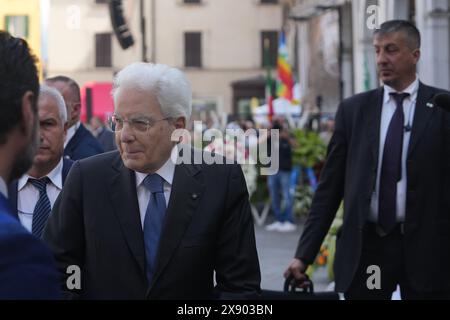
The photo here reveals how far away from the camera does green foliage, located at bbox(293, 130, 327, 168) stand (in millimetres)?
17297

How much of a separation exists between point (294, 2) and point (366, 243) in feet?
128

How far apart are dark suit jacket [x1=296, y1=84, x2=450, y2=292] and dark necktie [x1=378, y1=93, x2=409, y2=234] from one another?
0.05 m

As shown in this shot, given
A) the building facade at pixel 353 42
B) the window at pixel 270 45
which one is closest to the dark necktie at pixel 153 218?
the building facade at pixel 353 42

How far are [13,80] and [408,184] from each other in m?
3.05

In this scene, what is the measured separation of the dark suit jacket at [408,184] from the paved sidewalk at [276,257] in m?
4.50

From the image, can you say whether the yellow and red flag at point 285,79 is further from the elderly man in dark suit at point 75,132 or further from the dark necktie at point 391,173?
the dark necktie at point 391,173

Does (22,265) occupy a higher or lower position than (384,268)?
higher

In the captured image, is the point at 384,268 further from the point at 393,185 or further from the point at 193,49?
the point at 193,49

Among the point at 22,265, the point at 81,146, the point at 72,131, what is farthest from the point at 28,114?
the point at 72,131

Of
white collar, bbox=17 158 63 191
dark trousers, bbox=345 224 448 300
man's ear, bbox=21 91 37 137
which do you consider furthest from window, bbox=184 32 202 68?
man's ear, bbox=21 91 37 137

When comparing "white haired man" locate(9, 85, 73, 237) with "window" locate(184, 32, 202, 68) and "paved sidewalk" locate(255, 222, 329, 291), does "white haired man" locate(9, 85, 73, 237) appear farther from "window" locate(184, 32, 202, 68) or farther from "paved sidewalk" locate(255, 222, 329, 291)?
"window" locate(184, 32, 202, 68)

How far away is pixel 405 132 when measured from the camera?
4.96 meters

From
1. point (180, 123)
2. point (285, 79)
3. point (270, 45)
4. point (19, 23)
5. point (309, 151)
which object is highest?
point (19, 23)

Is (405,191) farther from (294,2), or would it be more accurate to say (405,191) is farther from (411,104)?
(294,2)
